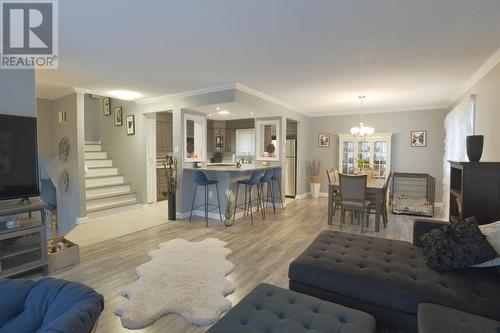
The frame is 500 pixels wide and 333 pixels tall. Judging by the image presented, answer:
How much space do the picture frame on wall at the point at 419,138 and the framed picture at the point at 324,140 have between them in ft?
7.00

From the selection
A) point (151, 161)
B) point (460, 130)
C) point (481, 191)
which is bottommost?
point (481, 191)

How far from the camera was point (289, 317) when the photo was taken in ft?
5.03

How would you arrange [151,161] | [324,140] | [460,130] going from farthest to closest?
[324,140] → [151,161] → [460,130]

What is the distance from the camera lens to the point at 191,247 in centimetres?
365

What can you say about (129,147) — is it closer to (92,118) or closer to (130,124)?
(130,124)

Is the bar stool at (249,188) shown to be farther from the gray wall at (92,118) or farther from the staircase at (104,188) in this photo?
the gray wall at (92,118)

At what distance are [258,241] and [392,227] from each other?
2573mm

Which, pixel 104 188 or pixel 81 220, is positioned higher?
pixel 104 188

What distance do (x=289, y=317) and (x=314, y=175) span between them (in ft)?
21.7

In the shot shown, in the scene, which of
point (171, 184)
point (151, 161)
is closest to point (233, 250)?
point (171, 184)

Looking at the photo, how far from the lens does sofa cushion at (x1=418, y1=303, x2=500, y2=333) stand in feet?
4.39

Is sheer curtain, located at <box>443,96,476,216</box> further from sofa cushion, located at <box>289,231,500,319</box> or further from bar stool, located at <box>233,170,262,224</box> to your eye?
bar stool, located at <box>233,170,262,224</box>

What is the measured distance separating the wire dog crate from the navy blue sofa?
6097mm

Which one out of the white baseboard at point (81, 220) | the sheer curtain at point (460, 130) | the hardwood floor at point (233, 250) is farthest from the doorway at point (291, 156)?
the white baseboard at point (81, 220)
